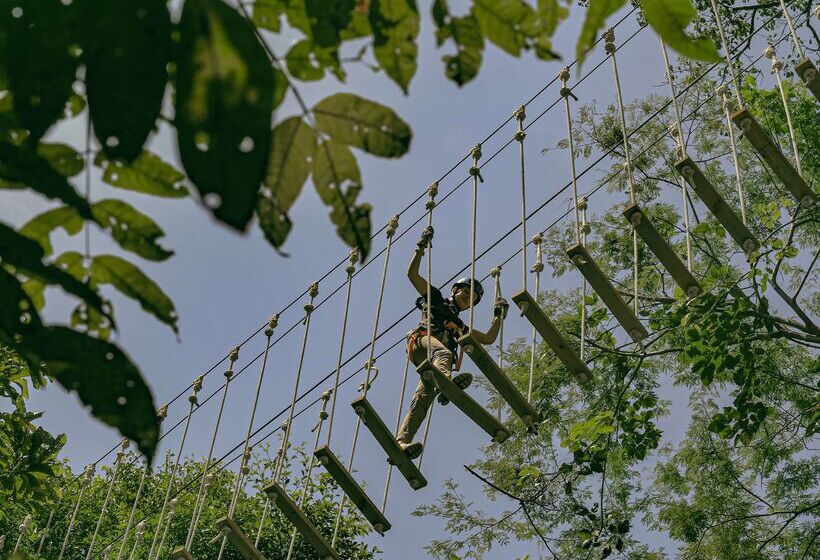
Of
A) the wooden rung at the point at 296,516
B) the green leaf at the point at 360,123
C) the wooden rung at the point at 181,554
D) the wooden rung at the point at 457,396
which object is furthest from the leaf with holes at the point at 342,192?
the wooden rung at the point at 181,554

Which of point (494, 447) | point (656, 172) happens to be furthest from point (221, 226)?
point (656, 172)

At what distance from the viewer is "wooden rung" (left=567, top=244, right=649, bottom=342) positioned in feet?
12.3

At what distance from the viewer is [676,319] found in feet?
23.4

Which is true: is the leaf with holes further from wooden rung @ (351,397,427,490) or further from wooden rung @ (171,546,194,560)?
wooden rung @ (171,546,194,560)

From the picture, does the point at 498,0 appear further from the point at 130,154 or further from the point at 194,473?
the point at 194,473

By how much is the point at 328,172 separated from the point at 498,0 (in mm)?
170

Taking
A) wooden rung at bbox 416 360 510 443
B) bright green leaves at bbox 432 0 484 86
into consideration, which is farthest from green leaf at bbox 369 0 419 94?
wooden rung at bbox 416 360 510 443

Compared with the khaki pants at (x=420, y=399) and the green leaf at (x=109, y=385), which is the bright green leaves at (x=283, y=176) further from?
the khaki pants at (x=420, y=399)

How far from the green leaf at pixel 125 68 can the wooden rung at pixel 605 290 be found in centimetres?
310

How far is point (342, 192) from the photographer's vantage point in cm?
83

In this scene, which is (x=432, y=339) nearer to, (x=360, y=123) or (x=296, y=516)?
(x=296, y=516)

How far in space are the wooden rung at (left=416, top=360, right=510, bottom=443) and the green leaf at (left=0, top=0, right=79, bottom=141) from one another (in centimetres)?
339

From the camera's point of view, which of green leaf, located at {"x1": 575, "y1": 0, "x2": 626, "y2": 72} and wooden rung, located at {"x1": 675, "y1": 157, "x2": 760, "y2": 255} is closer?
green leaf, located at {"x1": 575, "y1": 0, "x2": 626, "y2": 72}

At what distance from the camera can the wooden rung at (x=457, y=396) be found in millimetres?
4094
